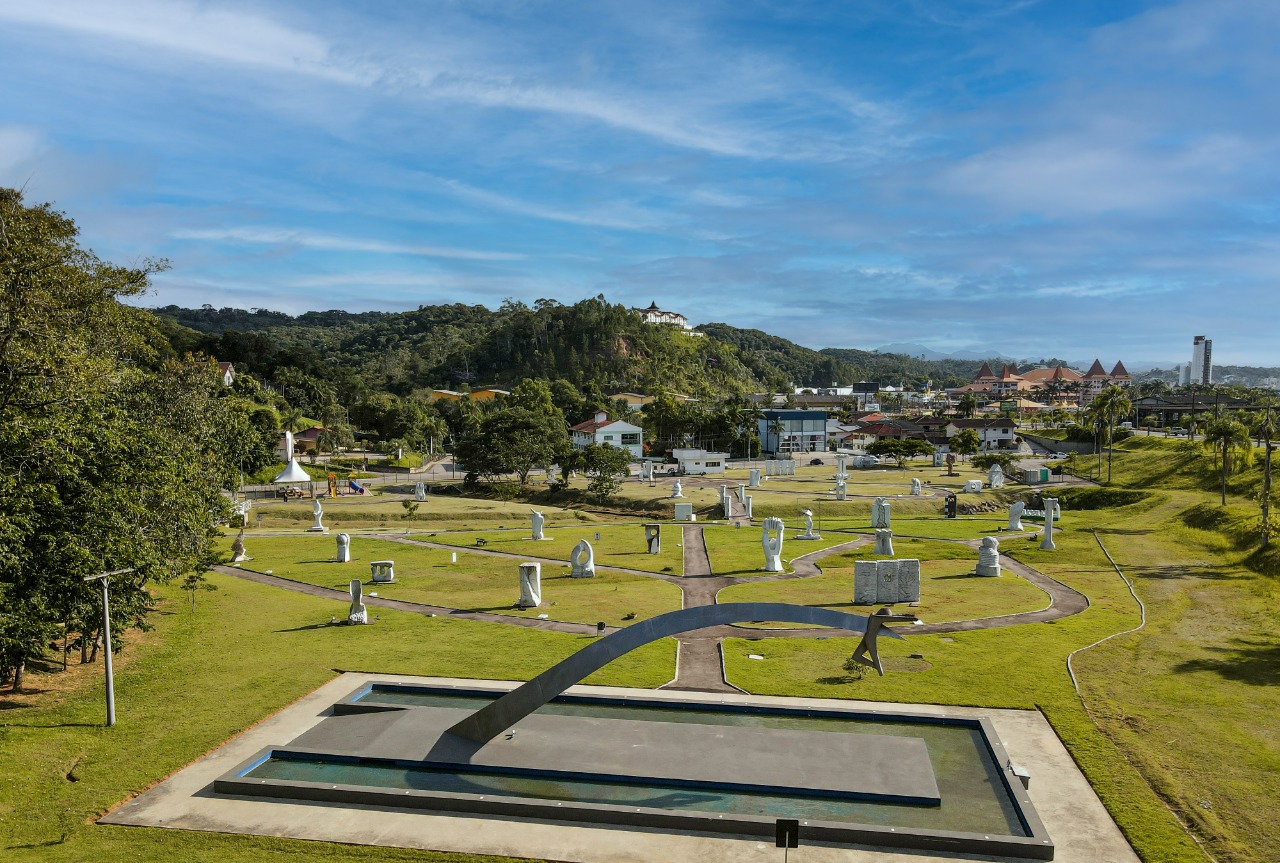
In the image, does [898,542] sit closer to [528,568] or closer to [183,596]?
[528,568]

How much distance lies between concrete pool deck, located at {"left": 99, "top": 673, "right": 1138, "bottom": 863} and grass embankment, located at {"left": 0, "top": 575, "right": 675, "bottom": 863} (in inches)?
14.3

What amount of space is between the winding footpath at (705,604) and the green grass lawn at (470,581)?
600mm

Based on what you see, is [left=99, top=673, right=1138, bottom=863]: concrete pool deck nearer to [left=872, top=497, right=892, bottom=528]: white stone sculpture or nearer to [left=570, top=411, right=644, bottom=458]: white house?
[left=872, top=497, right=892, bottom=528]: white stone sculpture

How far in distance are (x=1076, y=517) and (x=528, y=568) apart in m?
35.6

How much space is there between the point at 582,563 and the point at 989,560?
1590cm

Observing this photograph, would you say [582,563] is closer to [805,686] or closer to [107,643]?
[805,686]

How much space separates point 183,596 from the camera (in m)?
27.6

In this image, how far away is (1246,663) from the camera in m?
20.3

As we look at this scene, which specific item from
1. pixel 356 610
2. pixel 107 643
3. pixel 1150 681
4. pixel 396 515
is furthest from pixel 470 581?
pixel 1150 681

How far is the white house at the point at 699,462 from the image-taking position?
7788 centimetres

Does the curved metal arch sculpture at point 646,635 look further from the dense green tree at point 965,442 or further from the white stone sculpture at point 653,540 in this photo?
the dense green tree at point 965,442

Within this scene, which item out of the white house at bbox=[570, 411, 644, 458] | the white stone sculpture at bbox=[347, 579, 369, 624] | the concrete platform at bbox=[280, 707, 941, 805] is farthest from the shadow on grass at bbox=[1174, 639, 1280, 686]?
the white house at bbox=[570, 411, 644, 458]

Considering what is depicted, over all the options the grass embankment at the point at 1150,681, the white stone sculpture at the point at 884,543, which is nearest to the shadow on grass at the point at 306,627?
the grass embankment at the point at 1150,681

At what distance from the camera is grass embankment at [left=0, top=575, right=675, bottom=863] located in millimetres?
12039
